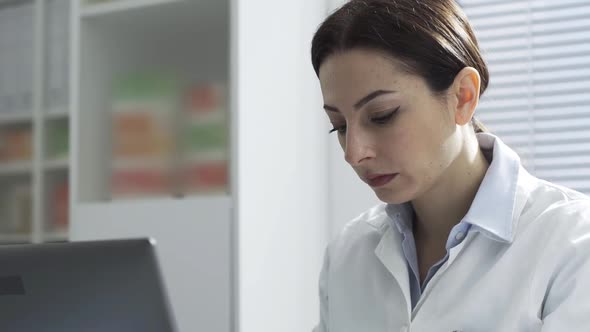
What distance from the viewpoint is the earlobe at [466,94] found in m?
1.22

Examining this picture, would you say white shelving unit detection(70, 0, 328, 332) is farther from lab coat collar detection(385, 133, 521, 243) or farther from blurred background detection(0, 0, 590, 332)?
lab coat collar detection(385, 133, 521, 243)

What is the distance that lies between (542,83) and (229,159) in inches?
34.8

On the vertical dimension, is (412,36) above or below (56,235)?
above

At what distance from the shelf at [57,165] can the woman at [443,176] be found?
1225 mm

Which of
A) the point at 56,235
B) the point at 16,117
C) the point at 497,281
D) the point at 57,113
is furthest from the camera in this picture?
the point at 16,117

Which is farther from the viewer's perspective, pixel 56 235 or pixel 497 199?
pixel 56 235

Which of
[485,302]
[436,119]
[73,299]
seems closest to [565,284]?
[485,302]

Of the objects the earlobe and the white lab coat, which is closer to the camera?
the white lab coat

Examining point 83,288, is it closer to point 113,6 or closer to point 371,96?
point 371,96

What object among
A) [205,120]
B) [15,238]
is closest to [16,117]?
[15,238]

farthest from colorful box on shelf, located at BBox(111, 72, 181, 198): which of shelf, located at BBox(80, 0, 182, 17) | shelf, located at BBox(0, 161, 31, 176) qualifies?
shelf, located at BBox(0, 161, 31, 176)

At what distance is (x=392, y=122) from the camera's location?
1.19 meters

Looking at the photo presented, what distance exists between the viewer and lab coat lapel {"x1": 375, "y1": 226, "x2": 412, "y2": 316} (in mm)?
1262

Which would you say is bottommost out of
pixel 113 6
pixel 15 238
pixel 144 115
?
pixel 15 238
